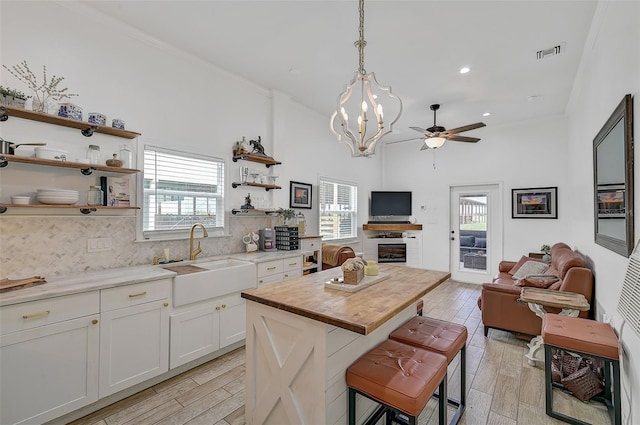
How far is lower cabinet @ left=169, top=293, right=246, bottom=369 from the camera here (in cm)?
259

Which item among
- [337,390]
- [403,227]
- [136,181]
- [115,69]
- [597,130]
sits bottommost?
[337,390]

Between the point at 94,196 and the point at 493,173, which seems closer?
the point at 94,196

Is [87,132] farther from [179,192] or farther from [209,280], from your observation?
[209,280]

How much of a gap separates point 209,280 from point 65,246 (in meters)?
1.22

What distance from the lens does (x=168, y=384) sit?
2.54 meters

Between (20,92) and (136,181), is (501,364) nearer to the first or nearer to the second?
(136,181)

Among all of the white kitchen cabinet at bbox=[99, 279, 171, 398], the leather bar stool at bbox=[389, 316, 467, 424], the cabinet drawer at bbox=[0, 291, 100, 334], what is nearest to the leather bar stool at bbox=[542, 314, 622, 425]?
the leather bar stool at bbox=[389, 316, 467, 424]

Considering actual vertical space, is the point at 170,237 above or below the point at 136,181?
below

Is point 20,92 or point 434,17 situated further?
point 434,17

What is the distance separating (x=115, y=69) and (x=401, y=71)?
326 centimetres

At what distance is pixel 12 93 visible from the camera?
2.19 m

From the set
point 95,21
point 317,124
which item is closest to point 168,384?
point 95,21

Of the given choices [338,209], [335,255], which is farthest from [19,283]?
[338,209]

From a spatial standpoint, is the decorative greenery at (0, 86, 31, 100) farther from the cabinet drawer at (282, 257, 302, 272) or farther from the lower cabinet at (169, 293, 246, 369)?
the cabinet drawer at (282, 257, 302, 272)
